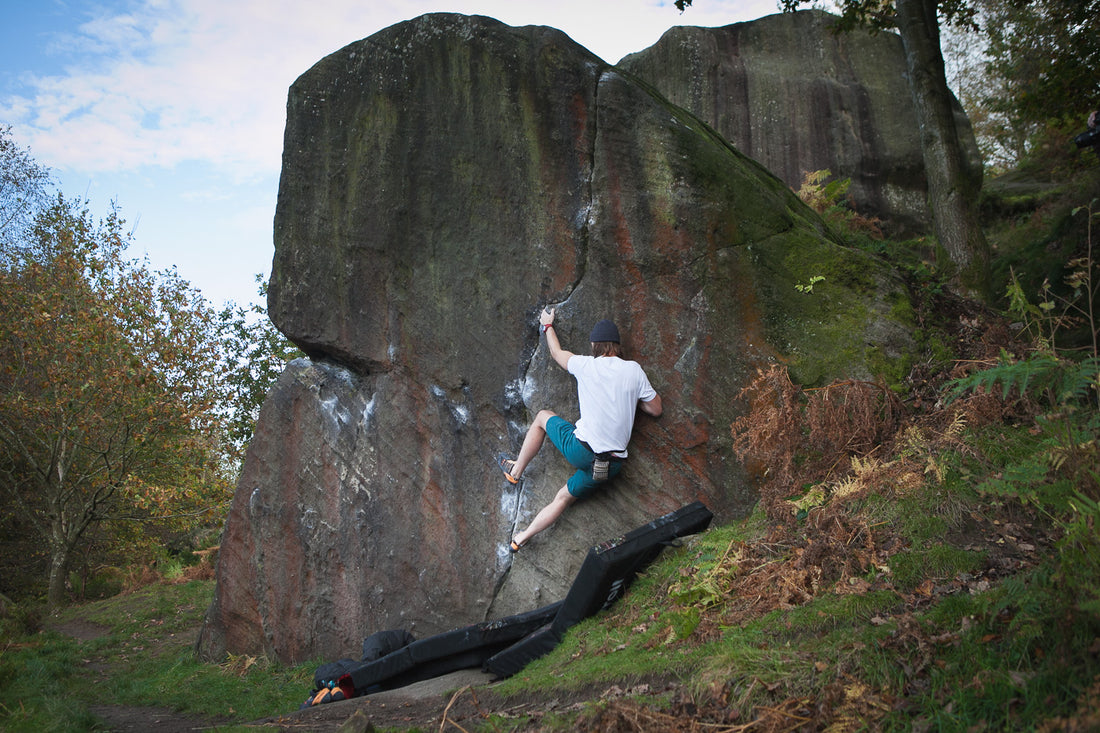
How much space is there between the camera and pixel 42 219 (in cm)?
1844

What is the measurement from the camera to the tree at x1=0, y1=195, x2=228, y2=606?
1552 cm

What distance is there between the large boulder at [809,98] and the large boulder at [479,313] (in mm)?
6425

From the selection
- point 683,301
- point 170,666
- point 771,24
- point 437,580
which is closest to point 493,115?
point 683,301

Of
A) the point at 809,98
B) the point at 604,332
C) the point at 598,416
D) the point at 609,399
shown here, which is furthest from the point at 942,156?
the point at 809,98

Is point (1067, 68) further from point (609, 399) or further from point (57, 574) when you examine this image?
point (57, 574)

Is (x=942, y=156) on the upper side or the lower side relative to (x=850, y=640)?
upper

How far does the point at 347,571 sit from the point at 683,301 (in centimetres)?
524

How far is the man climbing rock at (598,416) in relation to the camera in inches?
290

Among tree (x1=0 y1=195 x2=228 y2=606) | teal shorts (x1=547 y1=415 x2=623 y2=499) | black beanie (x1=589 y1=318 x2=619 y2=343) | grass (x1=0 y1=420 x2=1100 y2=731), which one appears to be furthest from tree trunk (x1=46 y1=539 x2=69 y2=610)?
black beanie (x1=589 y1=318 x2=619 y2=343)

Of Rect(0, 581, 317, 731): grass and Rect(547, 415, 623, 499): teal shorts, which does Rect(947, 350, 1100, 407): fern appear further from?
Rect(0, 581, 317, 731): grass

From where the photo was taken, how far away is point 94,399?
618 inches

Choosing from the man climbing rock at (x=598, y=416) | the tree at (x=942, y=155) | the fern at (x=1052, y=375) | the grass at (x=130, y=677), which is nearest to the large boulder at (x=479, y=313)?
the man climbing rock at (x=598, y=416)

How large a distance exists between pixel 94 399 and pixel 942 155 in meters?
16.4

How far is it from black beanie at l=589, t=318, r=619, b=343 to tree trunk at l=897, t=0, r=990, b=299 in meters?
4.79
